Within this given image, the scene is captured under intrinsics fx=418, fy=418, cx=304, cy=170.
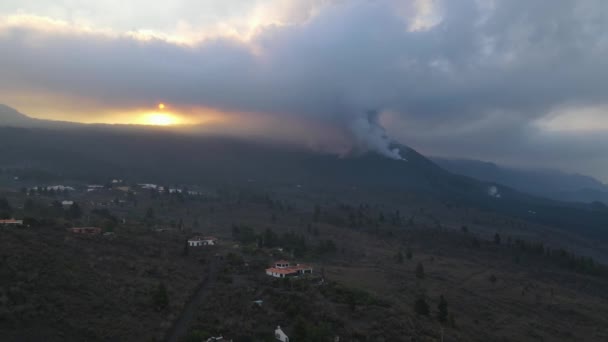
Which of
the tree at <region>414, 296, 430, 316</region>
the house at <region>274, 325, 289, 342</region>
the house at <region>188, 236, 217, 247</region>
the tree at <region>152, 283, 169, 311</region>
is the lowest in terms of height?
→ the house at <region>188, 236, 217, 247</region>

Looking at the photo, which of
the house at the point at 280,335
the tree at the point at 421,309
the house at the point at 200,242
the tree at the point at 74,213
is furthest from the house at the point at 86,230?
the tree at the point at 421,309

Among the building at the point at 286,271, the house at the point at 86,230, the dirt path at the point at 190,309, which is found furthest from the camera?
the house at the point at 86,230

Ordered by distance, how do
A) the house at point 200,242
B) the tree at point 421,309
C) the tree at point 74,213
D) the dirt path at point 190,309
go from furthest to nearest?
the tree at point 74,213
the house at point 200,242
the tree at point 421,309
the dirt path at point 190,309

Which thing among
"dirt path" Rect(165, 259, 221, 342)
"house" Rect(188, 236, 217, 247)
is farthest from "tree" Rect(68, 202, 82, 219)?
"dirt path" Rect(165, 259, 221, 342)

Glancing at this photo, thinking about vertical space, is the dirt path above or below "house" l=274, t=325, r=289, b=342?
below

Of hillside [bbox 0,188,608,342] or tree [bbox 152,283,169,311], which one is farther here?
tree [bbox 152,283,169,311]

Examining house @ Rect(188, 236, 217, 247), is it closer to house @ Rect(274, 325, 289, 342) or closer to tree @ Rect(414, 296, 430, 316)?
tree @ Rect(414, 296, 430, 316)

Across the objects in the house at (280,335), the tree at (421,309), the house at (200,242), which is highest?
the house at (280,335)

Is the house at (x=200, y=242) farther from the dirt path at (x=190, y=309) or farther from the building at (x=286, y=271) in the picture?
the building at (x=286, y=271)
